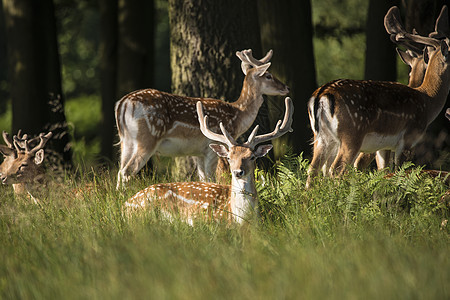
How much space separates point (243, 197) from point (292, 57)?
4.38m

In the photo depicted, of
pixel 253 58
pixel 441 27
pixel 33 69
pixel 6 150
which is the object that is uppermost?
pixel 441 27

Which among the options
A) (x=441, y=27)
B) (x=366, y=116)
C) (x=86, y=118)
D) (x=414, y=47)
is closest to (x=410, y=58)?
(x=414, y=47)

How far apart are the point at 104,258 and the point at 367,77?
6.64 m

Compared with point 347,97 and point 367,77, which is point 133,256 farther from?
point 367,77

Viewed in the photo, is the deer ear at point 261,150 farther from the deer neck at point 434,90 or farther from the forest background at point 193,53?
the deer neck at point 434,90

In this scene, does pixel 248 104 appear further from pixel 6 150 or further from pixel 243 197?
pixel 243 197

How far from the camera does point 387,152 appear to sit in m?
7.73

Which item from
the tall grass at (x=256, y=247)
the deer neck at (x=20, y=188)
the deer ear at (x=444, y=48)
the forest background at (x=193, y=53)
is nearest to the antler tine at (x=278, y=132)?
the forest background at (x=193, y=53)

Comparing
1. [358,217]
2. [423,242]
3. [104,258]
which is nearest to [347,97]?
[358,217]

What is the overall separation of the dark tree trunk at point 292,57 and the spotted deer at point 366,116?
2048 mm

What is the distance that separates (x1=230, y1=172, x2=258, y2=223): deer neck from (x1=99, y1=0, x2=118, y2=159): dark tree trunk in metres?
7.78

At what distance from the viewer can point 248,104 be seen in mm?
8289

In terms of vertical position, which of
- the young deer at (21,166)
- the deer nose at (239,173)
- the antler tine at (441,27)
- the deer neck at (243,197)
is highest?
the antler tine at (441,27)

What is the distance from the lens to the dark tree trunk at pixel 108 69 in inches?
515
